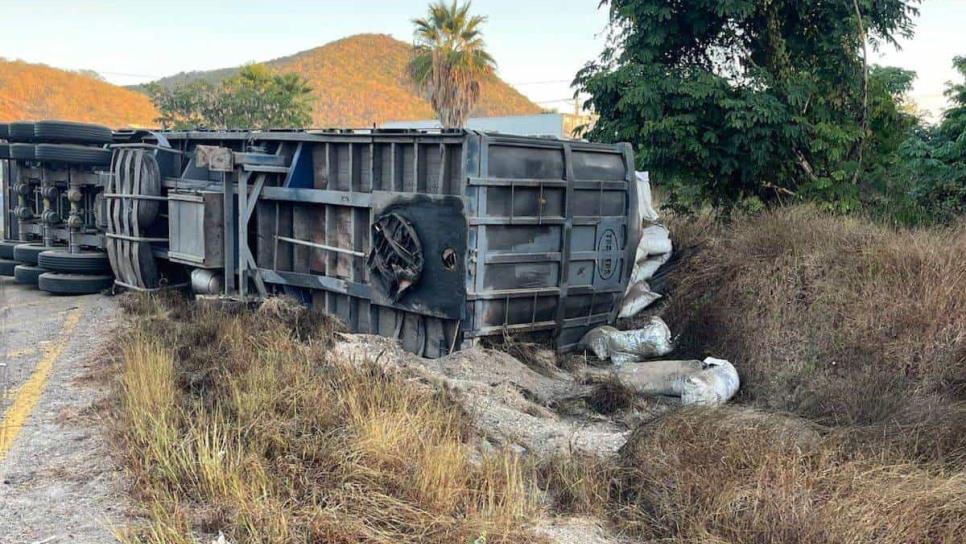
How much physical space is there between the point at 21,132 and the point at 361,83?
9756 centimetres

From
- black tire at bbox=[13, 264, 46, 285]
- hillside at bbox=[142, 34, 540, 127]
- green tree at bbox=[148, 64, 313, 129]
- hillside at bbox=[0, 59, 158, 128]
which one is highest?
hillside at bbox=[142, 34, 540, 127]

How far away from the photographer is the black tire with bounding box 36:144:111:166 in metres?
11.6

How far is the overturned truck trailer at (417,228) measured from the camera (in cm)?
728

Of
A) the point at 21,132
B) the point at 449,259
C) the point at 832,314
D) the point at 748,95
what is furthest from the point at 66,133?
the point at 832,314

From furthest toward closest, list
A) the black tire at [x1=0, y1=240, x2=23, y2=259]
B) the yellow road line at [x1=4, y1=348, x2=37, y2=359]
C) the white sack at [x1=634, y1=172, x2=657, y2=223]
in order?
the black tire at [x1=0, y1=240, x2=23, y2=259]
the white sack at [x1=634, y1=172, x2=657, y2=223]
the yellow road line at [x1=4, y1=348, x2=37, y2=359]

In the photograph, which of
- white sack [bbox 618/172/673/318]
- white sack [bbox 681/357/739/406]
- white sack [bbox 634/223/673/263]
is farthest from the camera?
white sack [bbox 634/223/673/263]

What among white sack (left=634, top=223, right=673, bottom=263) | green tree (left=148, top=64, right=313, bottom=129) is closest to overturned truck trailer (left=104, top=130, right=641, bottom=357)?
white sack (left=634, top=223, right=673, bottom=263)

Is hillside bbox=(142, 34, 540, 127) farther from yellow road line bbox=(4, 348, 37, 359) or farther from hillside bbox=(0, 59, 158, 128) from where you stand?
yellow road line bbox=(4, 348, 37, 359)

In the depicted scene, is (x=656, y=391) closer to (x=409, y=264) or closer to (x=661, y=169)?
(x=409, y=264)

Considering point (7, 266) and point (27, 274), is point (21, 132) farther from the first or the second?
point (7, 266)

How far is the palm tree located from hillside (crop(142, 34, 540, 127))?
5205 cm

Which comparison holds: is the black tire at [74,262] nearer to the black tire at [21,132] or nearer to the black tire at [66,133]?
the black tire at [66,133]

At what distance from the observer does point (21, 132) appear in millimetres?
12266

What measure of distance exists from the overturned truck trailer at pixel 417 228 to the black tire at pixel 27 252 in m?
2.94
